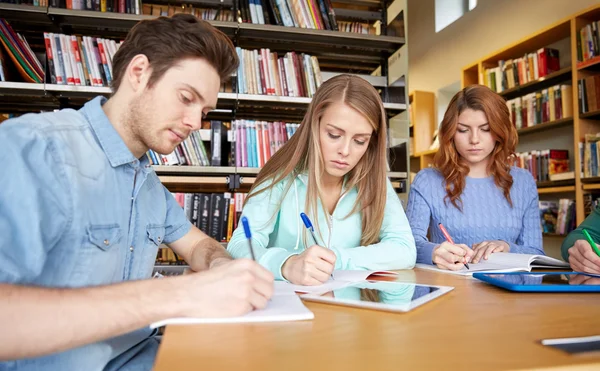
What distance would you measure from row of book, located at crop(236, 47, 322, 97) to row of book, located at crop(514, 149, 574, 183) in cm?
209

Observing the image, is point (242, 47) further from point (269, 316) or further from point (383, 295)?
point (269, 316)

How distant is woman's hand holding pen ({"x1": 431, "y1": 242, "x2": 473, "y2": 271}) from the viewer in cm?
121

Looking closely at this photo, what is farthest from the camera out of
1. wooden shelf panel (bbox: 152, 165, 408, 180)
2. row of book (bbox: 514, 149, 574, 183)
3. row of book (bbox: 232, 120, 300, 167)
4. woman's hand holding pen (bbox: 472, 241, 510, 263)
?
row of book (bbox: 514, 149, 574, 183)

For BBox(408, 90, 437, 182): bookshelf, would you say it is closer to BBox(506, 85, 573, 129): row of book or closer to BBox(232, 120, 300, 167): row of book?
BBox(506, 85, 573, 129): row of book

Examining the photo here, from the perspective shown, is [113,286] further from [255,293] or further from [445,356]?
[445,356]

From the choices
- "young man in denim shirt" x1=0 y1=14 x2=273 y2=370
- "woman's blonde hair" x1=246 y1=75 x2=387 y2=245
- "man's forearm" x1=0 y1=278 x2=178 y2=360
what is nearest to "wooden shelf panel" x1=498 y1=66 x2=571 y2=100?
"woman's blonde hair" x1=246 y1=75 x2=387 y2=245

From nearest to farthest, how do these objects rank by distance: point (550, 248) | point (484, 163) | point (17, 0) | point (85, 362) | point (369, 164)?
point (85, 362), point (369, 164), point (484, 163), point (17, 0), point (550, 248)

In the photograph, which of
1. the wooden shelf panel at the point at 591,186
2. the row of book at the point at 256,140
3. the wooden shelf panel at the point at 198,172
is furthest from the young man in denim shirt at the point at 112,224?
the wooden shelf panel at the point at 591,186

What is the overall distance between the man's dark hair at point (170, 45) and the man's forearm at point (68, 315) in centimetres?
50

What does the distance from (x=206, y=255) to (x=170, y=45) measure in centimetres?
51

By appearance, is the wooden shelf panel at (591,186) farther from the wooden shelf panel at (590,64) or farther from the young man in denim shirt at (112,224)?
the young man in denim shirt at (112,224)

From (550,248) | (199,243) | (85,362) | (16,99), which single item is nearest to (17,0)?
(16,99)

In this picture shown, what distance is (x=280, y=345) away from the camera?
50 centimetres

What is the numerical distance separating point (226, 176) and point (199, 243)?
1623 mm
